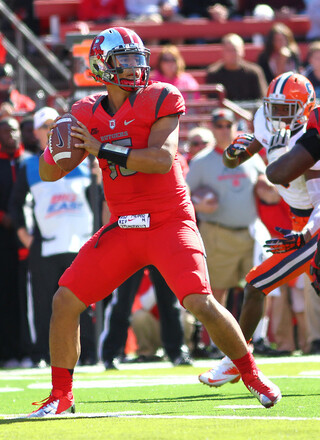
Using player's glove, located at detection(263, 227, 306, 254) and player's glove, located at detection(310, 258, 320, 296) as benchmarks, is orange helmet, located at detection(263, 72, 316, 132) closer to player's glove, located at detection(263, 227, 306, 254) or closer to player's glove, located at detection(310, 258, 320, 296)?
player's glove, located at detection(263, 227, 306, 254)

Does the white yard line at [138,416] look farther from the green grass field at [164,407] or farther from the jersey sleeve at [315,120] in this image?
the jersey sleeve at [315,120]

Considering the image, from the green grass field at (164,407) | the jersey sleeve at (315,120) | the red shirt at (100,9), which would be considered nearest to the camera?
the green grass field at (164,407)

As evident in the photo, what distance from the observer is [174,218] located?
512 cm

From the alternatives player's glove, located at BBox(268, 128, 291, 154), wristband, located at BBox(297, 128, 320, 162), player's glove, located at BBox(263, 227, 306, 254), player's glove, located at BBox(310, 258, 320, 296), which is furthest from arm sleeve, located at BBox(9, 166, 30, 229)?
player's glove, located at BBox(310, 258, 320, 296)

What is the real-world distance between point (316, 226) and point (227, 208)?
332 centimetres

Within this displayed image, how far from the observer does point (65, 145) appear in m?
5.04

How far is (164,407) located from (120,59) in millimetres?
1866

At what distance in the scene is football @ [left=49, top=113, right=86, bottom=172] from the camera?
5043mm

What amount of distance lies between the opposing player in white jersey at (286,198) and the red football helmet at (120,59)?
48.4 inches

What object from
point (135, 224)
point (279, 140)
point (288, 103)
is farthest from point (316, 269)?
point (288, 103)

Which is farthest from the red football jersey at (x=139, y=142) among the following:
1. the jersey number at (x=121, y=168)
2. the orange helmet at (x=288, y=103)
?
the orange helmet at (x=288, y=103)

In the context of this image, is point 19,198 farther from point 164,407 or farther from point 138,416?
point 138,416

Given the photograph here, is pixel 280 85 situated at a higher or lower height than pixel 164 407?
higher

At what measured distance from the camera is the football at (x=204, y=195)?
30.5ft
